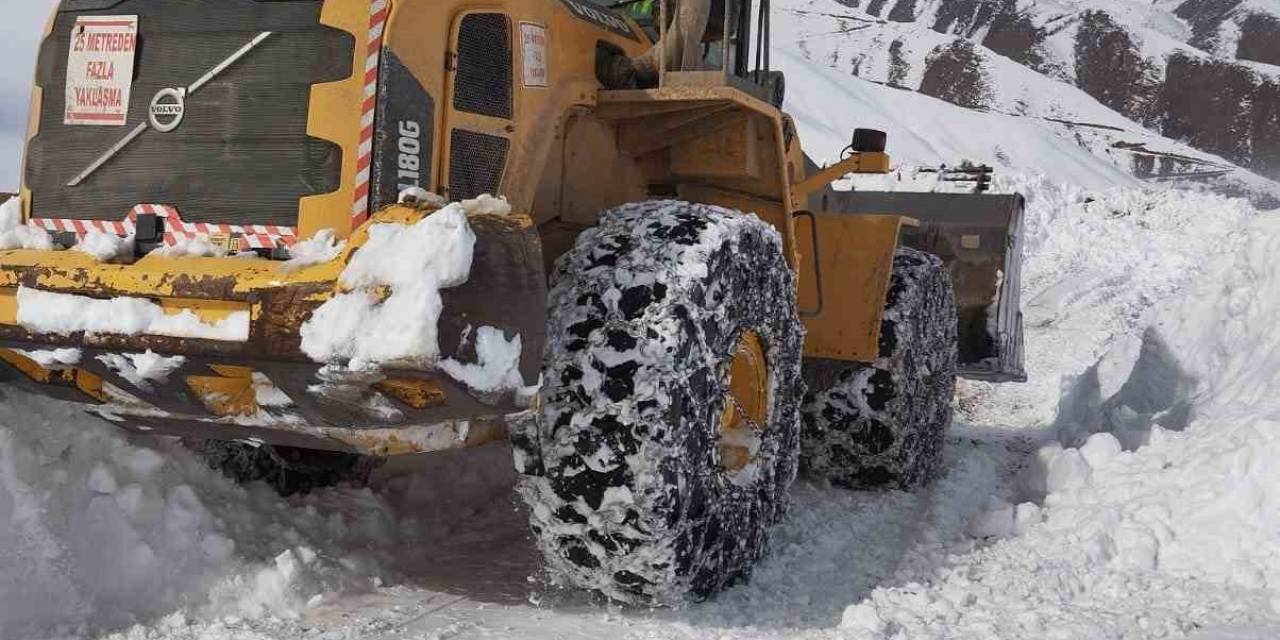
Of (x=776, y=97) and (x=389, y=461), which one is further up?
(x=776, y=97)

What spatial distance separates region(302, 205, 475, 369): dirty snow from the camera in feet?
9.20

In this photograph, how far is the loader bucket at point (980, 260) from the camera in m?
8.88

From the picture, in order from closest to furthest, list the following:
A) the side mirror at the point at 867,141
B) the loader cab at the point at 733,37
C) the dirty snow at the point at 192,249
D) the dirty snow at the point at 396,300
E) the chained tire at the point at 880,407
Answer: the dirty snow at the point at 396,300 → the dirty snow at the point at 192,249 → the loader cab at the point at 733,37 → the side mirror at the point at 867,141 → the chained tire at the point at 880,407

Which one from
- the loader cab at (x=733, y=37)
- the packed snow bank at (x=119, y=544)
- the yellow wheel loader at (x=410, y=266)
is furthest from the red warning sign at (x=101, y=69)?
the loader cab at (x=733, y=37)

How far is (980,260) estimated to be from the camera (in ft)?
30.1

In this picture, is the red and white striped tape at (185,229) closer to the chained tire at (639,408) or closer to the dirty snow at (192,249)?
the dirty snow at (192,249)

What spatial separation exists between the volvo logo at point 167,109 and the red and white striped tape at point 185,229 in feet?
0.76

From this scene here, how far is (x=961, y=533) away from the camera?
16.2 ft

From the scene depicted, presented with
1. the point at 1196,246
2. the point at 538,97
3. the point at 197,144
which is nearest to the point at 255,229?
the point at 197,144

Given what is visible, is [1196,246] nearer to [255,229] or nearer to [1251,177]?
[1251,177]

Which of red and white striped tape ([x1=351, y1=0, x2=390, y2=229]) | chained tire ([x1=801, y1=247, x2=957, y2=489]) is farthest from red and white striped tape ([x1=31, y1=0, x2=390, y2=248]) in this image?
chained tire ([x1=801, y1=247, x2=957, y2=489])

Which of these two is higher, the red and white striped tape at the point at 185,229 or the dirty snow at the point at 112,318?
Result: the red and white striped tape at the point at 185,229

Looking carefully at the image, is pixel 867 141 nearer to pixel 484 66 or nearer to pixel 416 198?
pixel 484 66

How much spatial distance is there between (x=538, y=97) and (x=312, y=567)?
5.27 feet
